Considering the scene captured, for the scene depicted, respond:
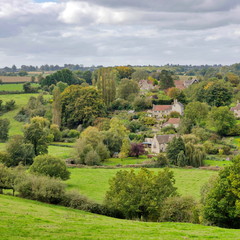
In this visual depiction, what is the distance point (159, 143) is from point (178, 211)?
119 feet

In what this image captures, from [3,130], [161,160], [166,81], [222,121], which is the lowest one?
[161,160]

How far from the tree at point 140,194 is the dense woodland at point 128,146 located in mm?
83

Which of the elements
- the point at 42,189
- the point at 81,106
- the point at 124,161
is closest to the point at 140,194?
the point at 42,189

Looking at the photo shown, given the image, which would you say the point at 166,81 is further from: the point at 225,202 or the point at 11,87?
the point at 225,202

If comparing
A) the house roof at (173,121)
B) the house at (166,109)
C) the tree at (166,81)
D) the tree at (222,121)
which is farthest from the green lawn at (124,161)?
the tree at (166,81)

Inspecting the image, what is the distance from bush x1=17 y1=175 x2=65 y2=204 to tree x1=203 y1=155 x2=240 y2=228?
543 inches

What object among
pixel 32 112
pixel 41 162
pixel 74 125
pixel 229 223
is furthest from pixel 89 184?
pixel 32 112

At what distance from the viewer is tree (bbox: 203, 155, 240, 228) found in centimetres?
2553

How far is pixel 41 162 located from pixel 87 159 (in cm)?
1412

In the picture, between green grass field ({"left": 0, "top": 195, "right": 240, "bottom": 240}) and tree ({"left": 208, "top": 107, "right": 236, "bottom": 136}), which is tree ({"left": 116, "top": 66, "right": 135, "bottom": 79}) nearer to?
tree ({"left": 208, "top": 107, "right": 236, "bottom": 136})

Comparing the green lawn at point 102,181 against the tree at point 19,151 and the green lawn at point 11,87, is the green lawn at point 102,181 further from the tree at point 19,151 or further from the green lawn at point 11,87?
the green lawn at point 11,87

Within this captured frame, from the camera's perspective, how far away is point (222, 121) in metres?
70.4

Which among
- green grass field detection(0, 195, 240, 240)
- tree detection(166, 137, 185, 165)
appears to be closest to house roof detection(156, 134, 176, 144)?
tree detection(166, 137, 185, 165)

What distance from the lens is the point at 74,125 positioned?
8456cm
